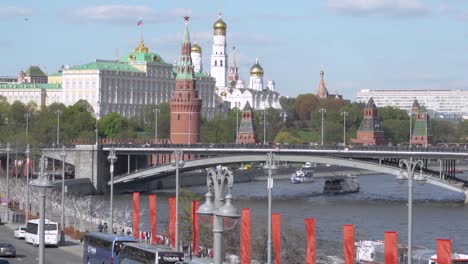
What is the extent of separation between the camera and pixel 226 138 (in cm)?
14400

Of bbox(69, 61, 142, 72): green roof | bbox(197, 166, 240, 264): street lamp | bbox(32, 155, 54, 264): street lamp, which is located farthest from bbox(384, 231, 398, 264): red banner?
bbox(69, 61, 142, 72): green roof

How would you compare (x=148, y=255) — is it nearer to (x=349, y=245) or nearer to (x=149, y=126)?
(x=349, y=245)

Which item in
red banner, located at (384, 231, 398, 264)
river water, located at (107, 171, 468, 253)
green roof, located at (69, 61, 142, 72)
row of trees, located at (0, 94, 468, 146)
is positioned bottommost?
river water, located at (107, 171, 468, 253)

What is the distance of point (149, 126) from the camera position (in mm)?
149000

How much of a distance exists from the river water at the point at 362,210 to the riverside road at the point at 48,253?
6.92 metres

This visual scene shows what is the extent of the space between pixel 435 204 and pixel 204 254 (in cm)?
3851

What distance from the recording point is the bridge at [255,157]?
83.6 m

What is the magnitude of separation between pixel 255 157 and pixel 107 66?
84.5 metres

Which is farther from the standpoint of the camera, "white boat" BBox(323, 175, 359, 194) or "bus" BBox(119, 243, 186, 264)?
"white boat" BBox(323, 175, 359, 194)

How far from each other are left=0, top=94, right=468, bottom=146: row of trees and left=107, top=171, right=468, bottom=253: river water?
68.6 ft

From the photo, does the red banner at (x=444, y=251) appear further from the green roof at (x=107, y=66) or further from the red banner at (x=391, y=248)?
the green roof at (x=107, y=66)

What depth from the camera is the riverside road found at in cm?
4391

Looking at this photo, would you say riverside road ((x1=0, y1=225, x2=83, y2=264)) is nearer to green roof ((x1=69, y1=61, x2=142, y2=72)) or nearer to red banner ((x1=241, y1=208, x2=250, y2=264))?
red banner ((x1=241, y1=208, x2=250, y2=264))

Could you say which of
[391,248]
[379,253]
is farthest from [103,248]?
[379,253]
